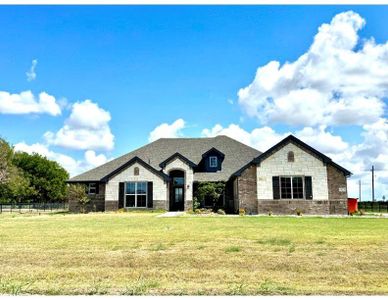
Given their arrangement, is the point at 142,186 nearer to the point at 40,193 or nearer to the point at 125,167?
the point at 125,167

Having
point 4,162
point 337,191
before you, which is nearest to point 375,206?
point 337,191

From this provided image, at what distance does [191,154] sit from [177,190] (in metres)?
4.72

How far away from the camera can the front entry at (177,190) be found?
3909 centimetres

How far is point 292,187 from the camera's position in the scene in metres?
31.8

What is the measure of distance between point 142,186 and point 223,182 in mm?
7382

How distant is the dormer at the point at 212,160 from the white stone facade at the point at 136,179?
4.99 m

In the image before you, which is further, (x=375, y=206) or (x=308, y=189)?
(x=375, y=206)

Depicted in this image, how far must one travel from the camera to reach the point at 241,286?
21.9 feet

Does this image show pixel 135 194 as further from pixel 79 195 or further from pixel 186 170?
pixel 79 195

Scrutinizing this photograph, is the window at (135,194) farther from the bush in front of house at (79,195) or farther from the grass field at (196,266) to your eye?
the grass field at (196,266)

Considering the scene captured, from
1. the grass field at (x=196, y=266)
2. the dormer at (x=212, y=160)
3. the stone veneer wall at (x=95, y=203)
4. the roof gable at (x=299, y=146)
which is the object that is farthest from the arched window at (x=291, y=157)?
the grass field at (x=196, y=266)

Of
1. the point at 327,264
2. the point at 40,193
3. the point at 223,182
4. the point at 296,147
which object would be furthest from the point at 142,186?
the point at 40,193

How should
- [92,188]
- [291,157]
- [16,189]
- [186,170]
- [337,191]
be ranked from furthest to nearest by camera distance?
[16,189], [92,188], [186,170], [291,157], [337,191]

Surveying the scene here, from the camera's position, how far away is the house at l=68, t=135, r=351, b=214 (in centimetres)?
3156
